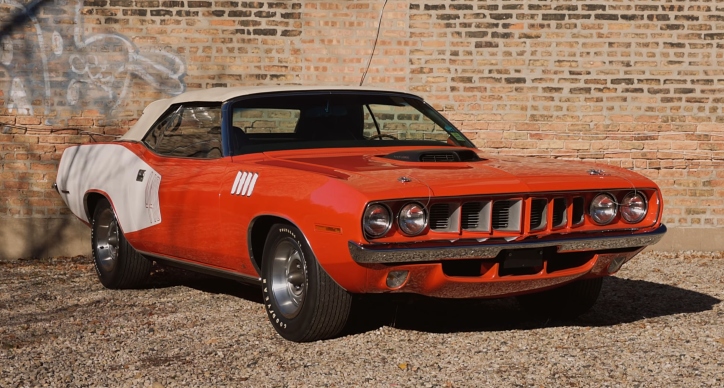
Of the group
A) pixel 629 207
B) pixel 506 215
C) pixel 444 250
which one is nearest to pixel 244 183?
pixel 444 250

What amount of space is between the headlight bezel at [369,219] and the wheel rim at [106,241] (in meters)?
3.25

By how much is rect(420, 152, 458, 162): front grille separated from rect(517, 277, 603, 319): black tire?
1.03 meters

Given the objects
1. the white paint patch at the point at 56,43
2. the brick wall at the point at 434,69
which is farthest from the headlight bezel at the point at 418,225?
the white paint patch at the point at 56,43

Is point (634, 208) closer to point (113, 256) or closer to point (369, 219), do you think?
point (369, 219)

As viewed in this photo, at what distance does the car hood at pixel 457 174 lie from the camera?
5500 millimetres

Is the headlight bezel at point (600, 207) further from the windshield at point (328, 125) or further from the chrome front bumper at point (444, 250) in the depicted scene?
the windshield at point (328, 125)

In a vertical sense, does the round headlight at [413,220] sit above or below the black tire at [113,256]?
above

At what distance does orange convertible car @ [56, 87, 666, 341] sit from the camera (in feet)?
18.0

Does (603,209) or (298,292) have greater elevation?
(603,209)

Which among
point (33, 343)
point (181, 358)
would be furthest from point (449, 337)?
point (33, 343)

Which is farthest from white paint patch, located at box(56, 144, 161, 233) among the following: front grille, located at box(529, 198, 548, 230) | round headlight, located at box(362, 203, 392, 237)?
front grille, located at box(529, 198, 548, 230)

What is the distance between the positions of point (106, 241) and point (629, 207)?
4006mm

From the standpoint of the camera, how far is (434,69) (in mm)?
10781

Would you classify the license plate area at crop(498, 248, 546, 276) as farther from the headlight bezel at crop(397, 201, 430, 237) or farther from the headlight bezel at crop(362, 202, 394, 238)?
the headlight bezel at crop(362, 202, 394, 238)
